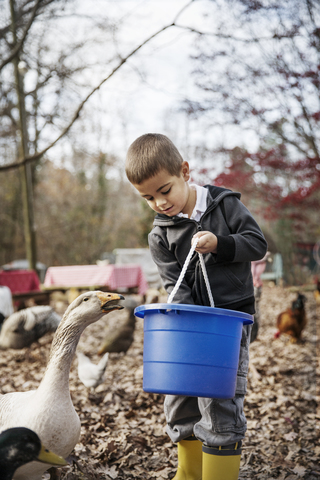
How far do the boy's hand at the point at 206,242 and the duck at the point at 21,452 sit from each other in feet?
3.35

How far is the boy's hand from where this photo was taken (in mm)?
1911

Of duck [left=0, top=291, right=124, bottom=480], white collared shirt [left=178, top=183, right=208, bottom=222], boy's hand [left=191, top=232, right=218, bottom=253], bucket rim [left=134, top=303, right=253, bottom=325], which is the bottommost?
duck [left=0, top=291, right=124, bottom=480]

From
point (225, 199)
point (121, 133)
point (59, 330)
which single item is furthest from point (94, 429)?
point (121, 133)

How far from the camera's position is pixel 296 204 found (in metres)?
9.40

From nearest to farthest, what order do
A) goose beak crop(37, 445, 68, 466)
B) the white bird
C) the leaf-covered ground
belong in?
goose beak crop(37, 445, 68, 466)
the leaf-covered ground
the white bird

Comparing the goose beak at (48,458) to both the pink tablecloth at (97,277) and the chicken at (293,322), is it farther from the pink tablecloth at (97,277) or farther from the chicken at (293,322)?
the pink tablecloth at (97,277)

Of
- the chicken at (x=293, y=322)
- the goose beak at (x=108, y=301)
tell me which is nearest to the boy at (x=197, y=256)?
the goose beak at (x=108, y=301)

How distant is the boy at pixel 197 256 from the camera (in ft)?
6.56

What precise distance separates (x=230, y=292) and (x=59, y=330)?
0.86 metres

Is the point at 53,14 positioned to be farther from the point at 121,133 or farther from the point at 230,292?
the point at 121,133

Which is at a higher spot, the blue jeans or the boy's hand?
the boy's hand

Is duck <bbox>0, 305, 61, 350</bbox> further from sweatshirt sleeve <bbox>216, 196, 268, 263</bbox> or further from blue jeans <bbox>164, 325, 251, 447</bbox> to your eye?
sweatshirt sleeve <bbox>216, 196, 268, 263</bbox>

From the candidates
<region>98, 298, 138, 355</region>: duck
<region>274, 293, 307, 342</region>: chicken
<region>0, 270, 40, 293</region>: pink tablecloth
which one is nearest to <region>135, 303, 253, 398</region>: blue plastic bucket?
<region>98, 298, 138, 355</region>: duck

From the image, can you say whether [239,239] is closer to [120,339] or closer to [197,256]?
[197,256]
